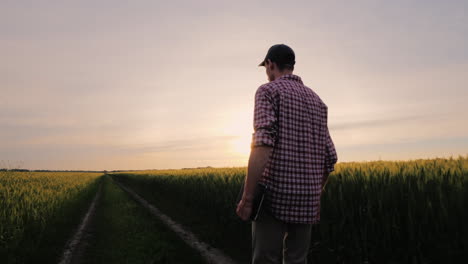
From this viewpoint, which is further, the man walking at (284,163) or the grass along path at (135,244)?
the grass along path at (135,244)

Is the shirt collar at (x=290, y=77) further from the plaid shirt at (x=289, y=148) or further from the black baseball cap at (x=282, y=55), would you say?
the black baseball cap at (x=282, y=55)

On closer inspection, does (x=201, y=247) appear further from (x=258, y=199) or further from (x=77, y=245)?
(x=258, y=199)

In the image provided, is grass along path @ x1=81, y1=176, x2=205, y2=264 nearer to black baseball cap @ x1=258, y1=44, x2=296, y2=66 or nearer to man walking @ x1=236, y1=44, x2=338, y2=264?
man walking @ x1=236, y1=44, x2=338, y2=264

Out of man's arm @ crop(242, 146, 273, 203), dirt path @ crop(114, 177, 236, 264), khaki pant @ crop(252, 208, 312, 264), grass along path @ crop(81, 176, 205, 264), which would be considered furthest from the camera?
grass along path @ crop(81, 176, 205, 264)

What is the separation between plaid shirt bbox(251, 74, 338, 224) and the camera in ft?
8.86

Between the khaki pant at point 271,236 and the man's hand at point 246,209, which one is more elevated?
the man's hand at point 246,209

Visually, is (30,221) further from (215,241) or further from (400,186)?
(400,186)

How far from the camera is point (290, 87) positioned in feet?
9.41

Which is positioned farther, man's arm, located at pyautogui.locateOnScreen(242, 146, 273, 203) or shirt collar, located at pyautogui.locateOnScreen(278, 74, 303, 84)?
shirt collar, located at pyautogui.locateOnScreen(278, 74, 303, 84)

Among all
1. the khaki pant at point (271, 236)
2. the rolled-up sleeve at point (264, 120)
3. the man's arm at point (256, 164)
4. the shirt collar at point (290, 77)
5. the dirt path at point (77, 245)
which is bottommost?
the dirt path at point (77, 245)

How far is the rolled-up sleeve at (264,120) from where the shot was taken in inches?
101

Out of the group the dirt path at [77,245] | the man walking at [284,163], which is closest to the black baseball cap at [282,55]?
the man walking at [284,163]

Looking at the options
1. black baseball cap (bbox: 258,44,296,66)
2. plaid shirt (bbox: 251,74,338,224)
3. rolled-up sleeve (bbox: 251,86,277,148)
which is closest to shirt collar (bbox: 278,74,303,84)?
plaid shirt (bbox: 251,74,338,224)

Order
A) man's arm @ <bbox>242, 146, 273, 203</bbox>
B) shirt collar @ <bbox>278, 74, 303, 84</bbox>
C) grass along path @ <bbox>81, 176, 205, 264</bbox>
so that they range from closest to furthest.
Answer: man's arm @ <bbox>242, 146, 273, 203</bbox>
shirt collar @ <bbox>278, 74, 303, 84</bbox>
grass along path @ <bbox>81, 176, 205, 264</bbox>
